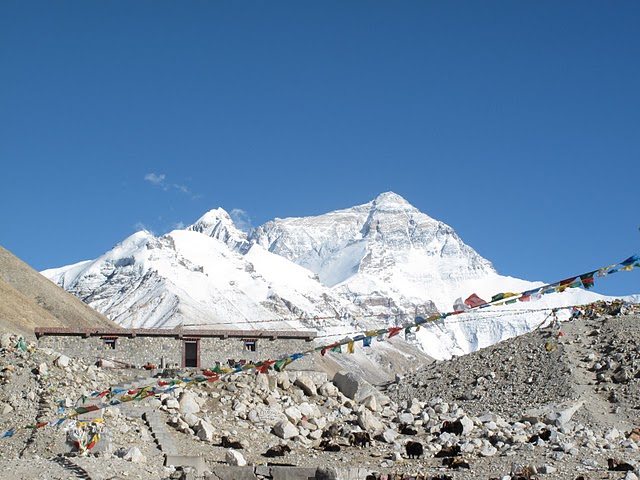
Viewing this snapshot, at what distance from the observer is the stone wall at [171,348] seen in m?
33.7

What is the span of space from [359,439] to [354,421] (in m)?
2.02

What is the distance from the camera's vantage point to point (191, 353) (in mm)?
35438

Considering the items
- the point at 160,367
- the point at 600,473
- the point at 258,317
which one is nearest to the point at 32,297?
the point at 160,367

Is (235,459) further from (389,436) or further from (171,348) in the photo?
(171,348)

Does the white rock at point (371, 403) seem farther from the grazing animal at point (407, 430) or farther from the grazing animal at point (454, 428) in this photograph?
the grazing animal at point (454, 428)

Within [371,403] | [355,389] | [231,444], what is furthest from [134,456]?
[355,389]

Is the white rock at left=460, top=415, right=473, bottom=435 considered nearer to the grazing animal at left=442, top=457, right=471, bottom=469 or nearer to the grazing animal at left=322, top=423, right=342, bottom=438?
the grazing animal at left=442, top=457, right=471, bottom=469

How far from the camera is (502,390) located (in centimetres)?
3681

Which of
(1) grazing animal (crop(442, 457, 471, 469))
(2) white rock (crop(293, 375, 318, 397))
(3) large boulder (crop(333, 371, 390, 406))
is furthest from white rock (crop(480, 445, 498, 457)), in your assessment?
(2) white rock (crop(293, 375, 318, 397))

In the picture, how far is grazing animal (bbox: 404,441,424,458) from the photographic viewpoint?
25.7 m

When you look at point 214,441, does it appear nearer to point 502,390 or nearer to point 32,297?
point 502,390

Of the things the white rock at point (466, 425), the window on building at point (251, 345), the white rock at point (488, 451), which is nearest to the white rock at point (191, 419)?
the white rock at point (488, 451)

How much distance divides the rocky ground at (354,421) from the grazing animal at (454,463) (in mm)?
45

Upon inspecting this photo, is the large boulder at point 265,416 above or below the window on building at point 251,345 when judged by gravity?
below
